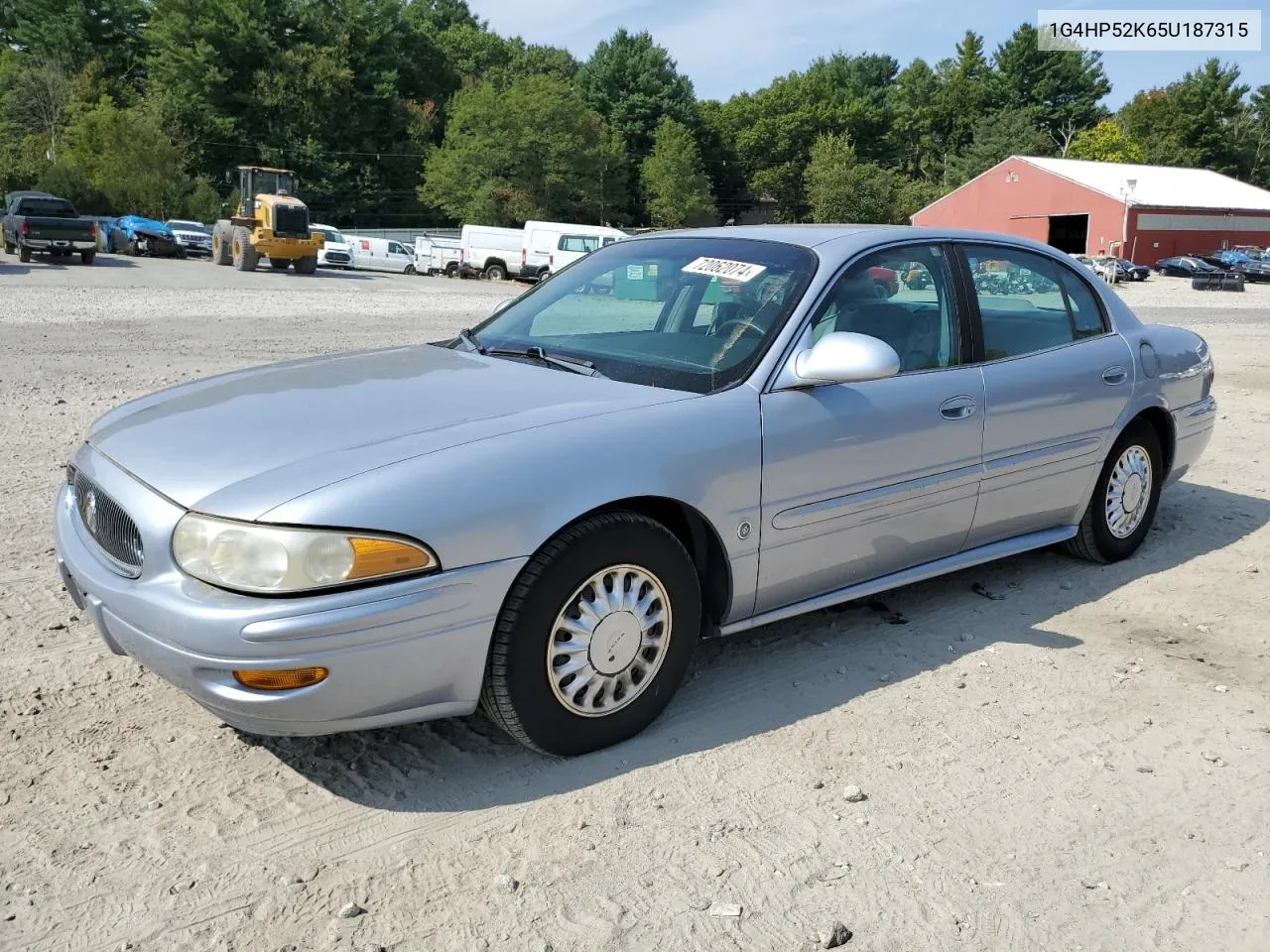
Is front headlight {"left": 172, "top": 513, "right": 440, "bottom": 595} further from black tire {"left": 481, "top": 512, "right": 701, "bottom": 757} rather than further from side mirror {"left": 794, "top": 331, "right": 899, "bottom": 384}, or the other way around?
side mirror {"left": 794, "top": 331, "right": 899, "bottom": 384}

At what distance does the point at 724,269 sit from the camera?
13.1ft

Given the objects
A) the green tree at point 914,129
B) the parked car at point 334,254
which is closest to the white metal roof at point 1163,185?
the green tree at point 914,129

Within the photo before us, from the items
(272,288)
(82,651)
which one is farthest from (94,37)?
(82,651)

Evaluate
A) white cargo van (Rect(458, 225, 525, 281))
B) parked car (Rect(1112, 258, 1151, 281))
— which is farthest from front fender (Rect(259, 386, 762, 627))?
parked car (Rect(1112, 258, 1151, 281))

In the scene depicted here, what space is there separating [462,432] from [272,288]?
24.1 metres

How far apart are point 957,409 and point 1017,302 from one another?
32.4 inches

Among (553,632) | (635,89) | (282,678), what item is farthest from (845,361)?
(635,89)

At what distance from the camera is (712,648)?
4.06m

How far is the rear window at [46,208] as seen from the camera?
96.9ft

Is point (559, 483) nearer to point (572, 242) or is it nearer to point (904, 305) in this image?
point (904, 305)

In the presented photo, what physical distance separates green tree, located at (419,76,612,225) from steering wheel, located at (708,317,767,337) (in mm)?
57683

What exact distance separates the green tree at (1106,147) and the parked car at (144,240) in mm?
63962

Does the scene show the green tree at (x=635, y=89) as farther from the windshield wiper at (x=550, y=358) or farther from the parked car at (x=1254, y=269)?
the windshield wiper at (x=550, y=358)

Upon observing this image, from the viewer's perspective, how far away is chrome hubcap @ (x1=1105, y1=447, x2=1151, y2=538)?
499cm
